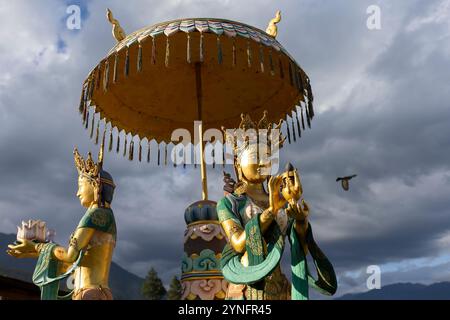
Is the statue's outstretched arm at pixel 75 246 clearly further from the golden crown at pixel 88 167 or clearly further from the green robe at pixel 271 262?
the green robe at pixel 271 262

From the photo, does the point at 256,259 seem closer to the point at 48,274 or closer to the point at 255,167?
the point at 255,167

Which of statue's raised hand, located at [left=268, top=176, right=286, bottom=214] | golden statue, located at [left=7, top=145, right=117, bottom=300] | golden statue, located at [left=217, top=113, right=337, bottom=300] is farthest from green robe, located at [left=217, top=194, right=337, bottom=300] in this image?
golden statue, located at [left=7, top=145, right=117, bottom=300]

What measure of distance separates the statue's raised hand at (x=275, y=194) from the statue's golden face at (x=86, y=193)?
12.0 feet

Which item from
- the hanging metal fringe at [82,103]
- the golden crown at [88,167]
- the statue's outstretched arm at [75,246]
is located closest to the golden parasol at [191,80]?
the hanging metal fringe at [82,103]

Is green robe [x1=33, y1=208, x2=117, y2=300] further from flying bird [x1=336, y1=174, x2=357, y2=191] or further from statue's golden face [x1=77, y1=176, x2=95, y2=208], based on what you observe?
flying bird [x1=336, y1=174, x2=357, y2=191]

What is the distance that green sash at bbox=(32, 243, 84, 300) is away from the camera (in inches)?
288

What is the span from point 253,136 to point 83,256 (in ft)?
10.5

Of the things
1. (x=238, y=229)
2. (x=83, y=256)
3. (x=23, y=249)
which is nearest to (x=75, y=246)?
(x=83, y=256)

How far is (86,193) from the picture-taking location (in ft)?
26.2

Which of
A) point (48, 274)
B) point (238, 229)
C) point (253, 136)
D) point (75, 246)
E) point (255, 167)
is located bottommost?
point (48, 274)

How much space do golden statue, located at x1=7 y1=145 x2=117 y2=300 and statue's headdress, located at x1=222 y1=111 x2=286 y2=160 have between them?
2.53 m

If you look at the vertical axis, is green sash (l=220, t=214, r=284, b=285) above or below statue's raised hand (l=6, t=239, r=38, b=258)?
below

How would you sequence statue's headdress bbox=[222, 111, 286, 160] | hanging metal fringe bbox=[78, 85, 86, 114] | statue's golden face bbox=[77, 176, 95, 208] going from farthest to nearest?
hanging metal fringe bbox=[78, 85, 86, 114]
statue's golden face bbox=[77, 176, 95, 208]
statue's headdress bbox=[222, 111, 286, 160]
